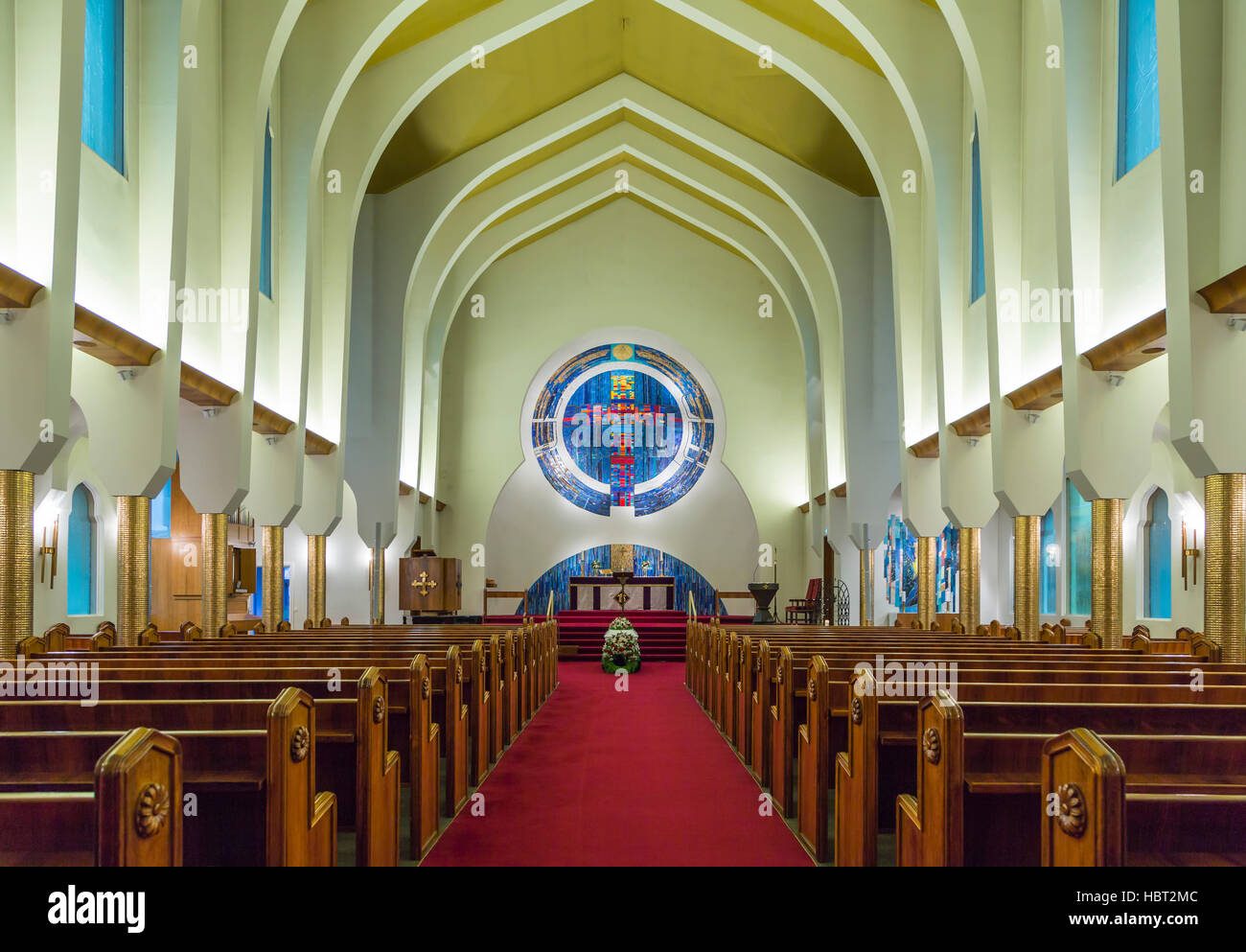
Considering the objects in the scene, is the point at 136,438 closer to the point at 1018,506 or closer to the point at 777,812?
the point at 777,812

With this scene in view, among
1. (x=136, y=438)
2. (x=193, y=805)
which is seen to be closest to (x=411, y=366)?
(x=136, y=438)

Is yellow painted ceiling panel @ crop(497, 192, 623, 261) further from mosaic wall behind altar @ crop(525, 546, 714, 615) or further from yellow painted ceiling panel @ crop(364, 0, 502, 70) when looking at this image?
yellow painted ceiling panel @ crop(364, 0, 502, 70)

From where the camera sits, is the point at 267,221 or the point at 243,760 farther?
the point at 267,221

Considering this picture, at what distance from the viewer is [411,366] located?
16703 millimetres

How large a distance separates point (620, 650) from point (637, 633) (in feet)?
9.22

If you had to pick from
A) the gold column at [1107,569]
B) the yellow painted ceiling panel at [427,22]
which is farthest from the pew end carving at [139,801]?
the yellow painted ceiling panel at [427,22]

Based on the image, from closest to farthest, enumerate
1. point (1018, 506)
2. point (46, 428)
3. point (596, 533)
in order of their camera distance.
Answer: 1. point (46, 428)
2. point (1018, 506)
3. point (596, 533)

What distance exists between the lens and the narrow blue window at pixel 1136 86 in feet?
25.2

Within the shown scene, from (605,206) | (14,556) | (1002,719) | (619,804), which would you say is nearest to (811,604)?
(605,206)

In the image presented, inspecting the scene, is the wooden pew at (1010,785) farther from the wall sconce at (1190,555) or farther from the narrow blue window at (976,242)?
the wall sconce at (1190,555)

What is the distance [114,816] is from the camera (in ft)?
5.99

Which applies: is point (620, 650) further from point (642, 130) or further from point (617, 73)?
point (642, 130)

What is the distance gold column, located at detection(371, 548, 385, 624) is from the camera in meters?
14.8

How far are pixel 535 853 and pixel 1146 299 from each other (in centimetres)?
625
